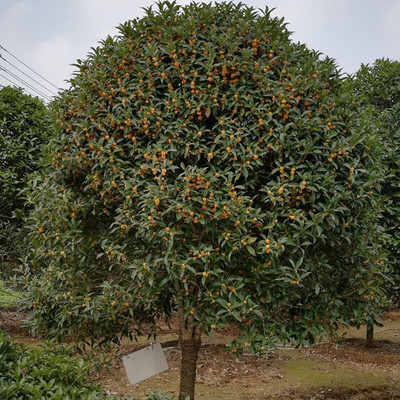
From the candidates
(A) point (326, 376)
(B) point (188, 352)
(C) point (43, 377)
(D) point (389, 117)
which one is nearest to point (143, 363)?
(B) point (188, 352)

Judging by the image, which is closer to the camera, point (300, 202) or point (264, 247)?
point (264, 247)

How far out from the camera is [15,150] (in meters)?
6.82

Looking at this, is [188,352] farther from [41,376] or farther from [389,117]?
[389,117]

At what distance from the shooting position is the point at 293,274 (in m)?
3.33

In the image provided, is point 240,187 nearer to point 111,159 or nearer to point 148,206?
point 148,206

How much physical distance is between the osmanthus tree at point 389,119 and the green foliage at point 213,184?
7.21 feet

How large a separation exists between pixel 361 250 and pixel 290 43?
1844 mm

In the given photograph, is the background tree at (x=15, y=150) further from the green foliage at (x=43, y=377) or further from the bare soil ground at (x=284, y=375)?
the green foliage at (x=43, y=377)

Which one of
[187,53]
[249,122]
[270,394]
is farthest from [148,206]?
[270,394]

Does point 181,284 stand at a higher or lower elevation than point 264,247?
lower

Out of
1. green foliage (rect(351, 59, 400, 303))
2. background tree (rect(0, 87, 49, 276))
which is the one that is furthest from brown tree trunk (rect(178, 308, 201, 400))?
background tree (rect(0, 87, 49, 276))

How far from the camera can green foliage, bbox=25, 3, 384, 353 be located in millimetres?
3260

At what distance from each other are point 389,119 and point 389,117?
38 millimetres

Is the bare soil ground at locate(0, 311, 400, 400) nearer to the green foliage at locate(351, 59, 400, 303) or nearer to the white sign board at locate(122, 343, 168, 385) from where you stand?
the green foliage at locate(351, 59, 400, 303)
